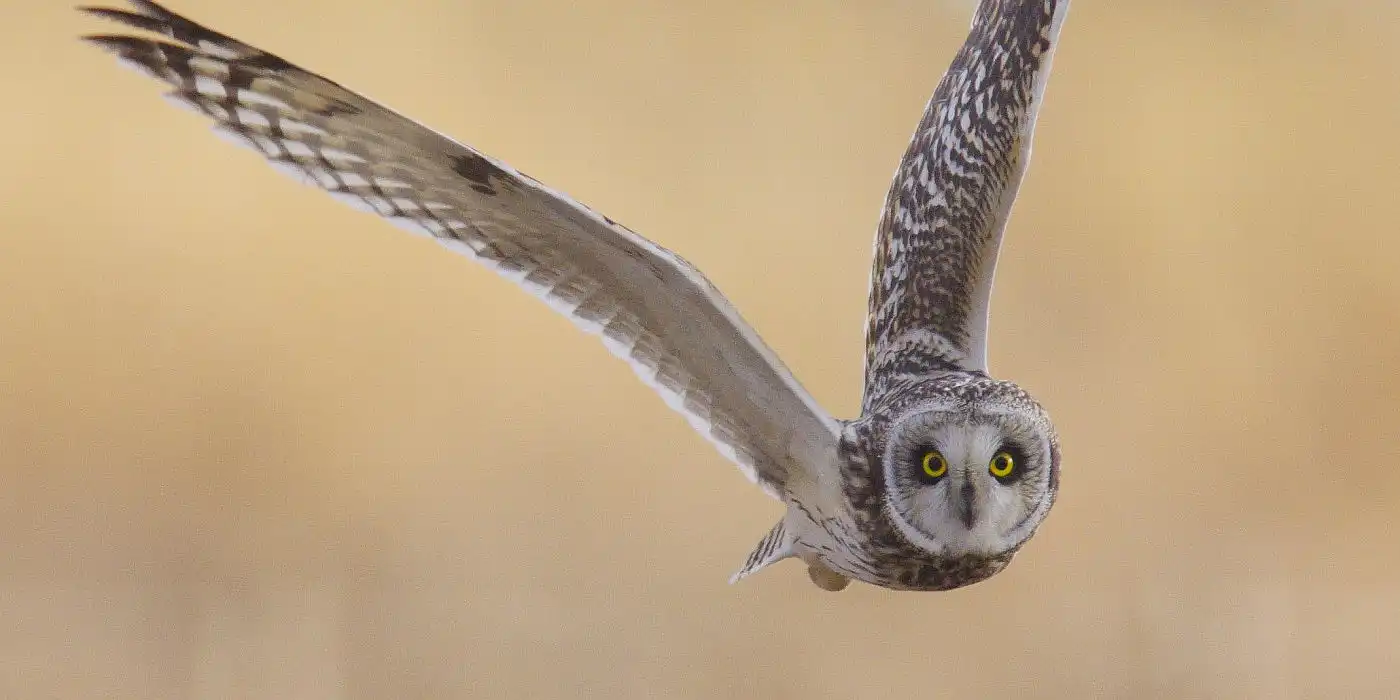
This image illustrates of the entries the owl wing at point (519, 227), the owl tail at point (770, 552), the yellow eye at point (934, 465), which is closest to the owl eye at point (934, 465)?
the yellow eye at point (934, 465)

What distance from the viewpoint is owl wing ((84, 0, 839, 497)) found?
3.88 feet

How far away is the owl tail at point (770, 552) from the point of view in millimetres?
1498

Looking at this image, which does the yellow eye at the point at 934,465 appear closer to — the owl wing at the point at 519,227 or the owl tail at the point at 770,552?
the owl wing at the point at 519,227

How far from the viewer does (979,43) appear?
5.59ft

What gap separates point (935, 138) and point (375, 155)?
0.78 metres

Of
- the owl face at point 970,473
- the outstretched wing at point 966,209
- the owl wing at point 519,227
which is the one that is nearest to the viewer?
the owl wing at point 519,227

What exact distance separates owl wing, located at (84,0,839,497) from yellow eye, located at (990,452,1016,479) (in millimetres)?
178

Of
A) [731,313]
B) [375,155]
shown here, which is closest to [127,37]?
[375,155]

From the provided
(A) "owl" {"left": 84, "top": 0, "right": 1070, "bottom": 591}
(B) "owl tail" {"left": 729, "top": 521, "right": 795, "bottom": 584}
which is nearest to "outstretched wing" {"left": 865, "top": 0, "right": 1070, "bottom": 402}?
(A) "owl" {"left": 84, "top": 0, "right": 1070, "bottom": 591}

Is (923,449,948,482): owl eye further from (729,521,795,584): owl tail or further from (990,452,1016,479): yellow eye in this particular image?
(729,521,795,584): owl tail

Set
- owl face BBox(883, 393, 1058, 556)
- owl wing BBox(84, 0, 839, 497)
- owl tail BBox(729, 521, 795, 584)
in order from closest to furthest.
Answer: owl wing BBox(84, 0, 839, 497), owl face BBox(883, 393, 1058, 556), owl tail BBox(729, 521, 795, 584)

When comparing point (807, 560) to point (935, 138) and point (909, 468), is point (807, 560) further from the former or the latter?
point (935, 138)

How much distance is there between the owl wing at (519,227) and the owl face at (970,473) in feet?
0.34

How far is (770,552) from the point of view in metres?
1.54
